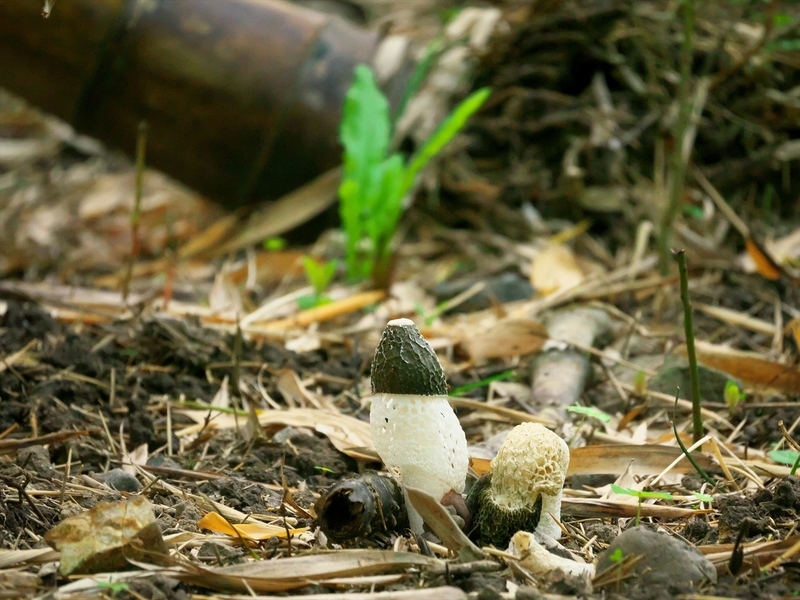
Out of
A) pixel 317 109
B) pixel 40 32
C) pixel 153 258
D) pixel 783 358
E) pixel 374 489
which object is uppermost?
pixel 40 32

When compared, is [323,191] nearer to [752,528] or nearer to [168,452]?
[168,452]

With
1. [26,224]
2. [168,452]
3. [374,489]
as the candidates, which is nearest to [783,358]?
[374,489]

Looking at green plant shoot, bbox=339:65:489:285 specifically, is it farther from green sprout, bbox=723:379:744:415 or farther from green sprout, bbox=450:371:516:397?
green sprout, bbox=723:379:744:415

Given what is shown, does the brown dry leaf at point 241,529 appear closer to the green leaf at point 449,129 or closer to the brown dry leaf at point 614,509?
the brown dry leaf at point 614,509

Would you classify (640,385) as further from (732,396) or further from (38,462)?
(38,462)

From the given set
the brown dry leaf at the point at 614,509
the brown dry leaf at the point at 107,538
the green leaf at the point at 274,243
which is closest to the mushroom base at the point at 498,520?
the brown dry leaf at the point at 614,509

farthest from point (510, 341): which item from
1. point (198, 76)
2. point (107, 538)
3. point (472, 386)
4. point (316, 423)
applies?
point (198, 76)
